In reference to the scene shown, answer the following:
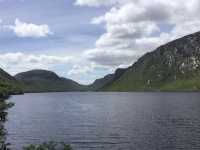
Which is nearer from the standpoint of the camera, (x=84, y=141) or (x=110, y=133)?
(x=84, y=141)

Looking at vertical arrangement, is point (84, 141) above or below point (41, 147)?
below

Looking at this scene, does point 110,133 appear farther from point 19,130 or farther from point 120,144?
point 19,130

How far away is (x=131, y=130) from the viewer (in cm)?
11412

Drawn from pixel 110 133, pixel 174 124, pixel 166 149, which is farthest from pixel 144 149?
pixel 174 124

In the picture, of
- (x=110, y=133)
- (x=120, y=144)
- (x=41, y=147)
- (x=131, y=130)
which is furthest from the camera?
(x=131, y=130)

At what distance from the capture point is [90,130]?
380ft

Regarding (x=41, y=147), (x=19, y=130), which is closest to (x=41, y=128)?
(x=19, y=130)

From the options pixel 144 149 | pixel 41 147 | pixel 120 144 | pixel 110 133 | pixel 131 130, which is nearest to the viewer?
pixel 41 147

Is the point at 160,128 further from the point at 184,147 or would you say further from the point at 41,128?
the point at 41,128

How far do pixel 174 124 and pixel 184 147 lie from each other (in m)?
46.2

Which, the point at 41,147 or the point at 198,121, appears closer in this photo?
the point at 41,147

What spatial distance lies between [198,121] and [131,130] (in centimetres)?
3740

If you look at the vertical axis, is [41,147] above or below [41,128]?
above

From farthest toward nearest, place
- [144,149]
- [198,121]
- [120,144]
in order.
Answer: [198,121] < [120,144] < [144,149]
